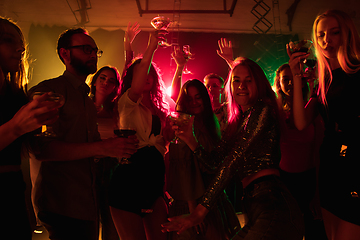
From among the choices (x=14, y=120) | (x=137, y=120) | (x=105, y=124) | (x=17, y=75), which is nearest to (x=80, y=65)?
(x=17, y=75)

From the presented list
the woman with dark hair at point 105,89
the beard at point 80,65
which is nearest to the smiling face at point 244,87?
the beard at point 80,65

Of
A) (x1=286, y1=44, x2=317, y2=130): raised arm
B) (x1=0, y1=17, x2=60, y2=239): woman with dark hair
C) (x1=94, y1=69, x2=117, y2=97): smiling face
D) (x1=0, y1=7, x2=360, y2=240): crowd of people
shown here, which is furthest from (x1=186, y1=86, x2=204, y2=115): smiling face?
(x1=0, y1=17, x2=60, y2=239): woman with dark hair

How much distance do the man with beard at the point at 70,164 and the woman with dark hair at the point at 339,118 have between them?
4.47ft

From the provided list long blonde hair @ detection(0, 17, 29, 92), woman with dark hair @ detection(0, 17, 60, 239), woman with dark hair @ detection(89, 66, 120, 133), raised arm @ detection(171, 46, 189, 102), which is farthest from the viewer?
raised arm @ detection(171, 46, 189, 102)

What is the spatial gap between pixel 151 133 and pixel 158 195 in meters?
0.54

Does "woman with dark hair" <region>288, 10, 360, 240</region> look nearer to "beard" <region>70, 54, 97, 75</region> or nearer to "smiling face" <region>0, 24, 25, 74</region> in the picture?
"beard" <region>70, 54, 97, 75</region>

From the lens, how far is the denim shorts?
4.34ft

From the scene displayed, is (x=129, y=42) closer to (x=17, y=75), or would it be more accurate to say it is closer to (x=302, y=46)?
(x=17, y=75)

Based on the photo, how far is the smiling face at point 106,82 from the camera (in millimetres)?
3393

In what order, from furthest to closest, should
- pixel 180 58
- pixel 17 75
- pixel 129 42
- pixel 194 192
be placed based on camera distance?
pixel 180 58, pixel 129 42, pixel 194 192, pixel 17 75

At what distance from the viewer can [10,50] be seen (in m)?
1.42

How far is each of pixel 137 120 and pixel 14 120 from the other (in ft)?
3.28

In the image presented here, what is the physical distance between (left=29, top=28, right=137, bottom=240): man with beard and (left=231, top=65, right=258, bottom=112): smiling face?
86cm

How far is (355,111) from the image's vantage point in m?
1.52
